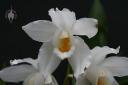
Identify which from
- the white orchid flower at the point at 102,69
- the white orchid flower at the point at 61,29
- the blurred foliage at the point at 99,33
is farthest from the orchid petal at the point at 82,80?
the blurred foliage at the point at 99,33

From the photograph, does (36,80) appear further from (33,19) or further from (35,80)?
(33,19)

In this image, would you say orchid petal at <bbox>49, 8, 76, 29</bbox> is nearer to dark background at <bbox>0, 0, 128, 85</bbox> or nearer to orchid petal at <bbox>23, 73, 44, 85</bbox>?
orchid petal at <bbox>23, 73, 44, 85</bbox>

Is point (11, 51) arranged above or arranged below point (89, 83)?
below

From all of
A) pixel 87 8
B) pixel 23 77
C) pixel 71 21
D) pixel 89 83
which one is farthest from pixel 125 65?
pixel 87 8

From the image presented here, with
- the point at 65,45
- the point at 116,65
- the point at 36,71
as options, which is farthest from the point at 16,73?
the point at 116,65

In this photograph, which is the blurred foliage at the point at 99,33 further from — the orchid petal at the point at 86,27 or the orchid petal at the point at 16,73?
the orchid petal at the point at 16,73

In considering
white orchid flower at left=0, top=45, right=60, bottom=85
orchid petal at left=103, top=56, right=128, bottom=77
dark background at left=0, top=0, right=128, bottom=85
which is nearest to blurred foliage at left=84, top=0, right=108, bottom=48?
orchid petal at left=103, top=56, right=128, bottom=77

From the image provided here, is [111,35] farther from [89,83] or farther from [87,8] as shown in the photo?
[89,83]
